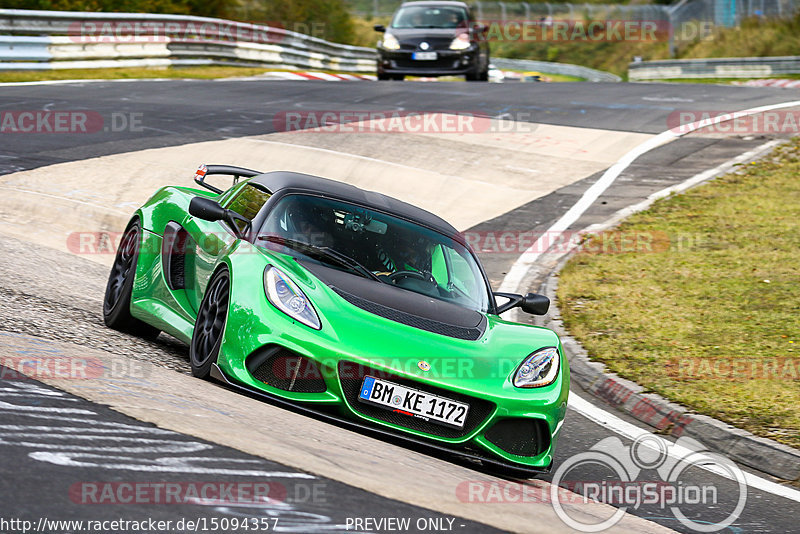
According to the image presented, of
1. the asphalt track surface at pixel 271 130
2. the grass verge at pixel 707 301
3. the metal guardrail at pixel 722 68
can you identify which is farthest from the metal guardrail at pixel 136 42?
the grass verge at pixel 707 301

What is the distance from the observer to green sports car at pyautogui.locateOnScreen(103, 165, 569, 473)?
526 centimetres

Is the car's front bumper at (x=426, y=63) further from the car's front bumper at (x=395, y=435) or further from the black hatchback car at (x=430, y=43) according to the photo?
the car's front bumper at (x=395, y=435)

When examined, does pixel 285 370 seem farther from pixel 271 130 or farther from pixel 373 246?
pixel 271 130

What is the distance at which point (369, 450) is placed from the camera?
4844 millimetres

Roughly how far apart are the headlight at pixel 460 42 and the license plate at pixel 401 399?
20.1 meters

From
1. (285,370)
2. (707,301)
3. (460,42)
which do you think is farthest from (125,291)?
(460,42)

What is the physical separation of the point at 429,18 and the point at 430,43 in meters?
1.19

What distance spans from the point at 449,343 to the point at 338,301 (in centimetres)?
61

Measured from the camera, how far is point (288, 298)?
5.50 metres

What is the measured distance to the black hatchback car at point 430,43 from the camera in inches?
963

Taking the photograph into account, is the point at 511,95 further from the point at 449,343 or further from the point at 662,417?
the point at 449,343

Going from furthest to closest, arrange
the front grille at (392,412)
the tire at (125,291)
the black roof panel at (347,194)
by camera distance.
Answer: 1. the tire at (125,291)
2. the black roof panel at (347,194)
3. the front grille at (392,412)

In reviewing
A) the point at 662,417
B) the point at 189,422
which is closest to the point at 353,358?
the point at 189,422

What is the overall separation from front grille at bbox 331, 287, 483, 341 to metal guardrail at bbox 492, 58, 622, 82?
40723 millimetres
